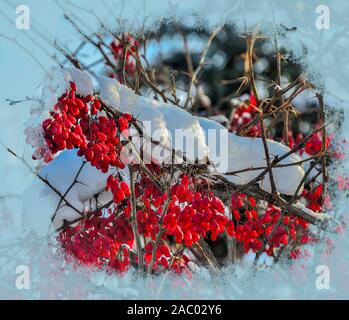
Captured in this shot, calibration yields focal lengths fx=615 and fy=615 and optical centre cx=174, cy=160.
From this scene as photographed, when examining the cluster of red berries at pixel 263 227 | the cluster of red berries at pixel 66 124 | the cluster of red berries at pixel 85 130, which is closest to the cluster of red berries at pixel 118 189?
the cluster of red berries at pixel 85 130

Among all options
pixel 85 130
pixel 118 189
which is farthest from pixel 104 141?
pixel 118 189

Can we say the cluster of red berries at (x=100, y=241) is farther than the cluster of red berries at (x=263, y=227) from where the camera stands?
No

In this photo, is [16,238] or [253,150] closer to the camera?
[253,150]

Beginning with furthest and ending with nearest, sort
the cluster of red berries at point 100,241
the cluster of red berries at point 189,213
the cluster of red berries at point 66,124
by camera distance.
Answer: the cluster of red berries at point 100,241 < the cluster of red berries at point 189,213 < the cluster of red berries at point 66,124

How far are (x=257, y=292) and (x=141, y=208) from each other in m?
0.72

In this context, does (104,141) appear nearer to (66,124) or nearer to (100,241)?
(66,124)

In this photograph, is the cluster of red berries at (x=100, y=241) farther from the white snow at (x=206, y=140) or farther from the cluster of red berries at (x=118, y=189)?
the white snow at (x=206, y=140)

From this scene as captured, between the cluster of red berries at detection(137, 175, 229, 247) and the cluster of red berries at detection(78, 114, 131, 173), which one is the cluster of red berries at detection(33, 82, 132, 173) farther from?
the cluster of red berries at detection(137, 175, 229, 247)

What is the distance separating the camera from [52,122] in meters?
2.00

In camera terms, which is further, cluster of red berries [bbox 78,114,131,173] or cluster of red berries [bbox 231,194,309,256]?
cluster of red berries [bbox 231,194,309,256]

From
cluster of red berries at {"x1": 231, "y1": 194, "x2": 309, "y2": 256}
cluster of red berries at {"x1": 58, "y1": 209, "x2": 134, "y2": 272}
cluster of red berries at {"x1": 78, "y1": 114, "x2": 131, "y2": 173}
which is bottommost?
cluster of red berries at {"x1": 58, "y1": 209, "x2": 134, "y2": 272}

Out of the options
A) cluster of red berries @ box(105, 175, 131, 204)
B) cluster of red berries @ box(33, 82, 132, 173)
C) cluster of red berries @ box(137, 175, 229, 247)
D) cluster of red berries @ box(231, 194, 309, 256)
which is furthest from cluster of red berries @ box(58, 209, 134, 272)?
cluster of red berries @ box(231, 194, 309, 256)
